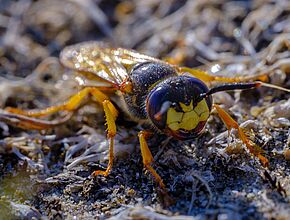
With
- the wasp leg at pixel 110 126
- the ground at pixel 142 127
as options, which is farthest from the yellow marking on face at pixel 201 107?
the wasp leg at pixel 110 126

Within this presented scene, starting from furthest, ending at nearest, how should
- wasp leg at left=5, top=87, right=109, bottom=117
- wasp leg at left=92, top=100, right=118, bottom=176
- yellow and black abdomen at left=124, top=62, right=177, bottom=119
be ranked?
1. wasp leg at left=5, top=87, right=109, bottom=117
2. yellow and black abdomen at left=124, top=62, right=177, bottom=119
3. wasp leg at left=92, top=100, right=118, bottom=176

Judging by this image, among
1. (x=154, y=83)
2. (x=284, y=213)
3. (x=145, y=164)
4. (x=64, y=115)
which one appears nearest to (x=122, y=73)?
(x=154, y=83)

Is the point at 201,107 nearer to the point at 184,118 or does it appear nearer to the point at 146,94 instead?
the point at 184,118

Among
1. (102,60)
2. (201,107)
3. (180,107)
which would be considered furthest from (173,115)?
(102,60)

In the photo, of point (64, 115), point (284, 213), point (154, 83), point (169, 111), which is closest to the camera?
point (284, 213)

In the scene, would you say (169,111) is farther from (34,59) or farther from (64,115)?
(34,59)

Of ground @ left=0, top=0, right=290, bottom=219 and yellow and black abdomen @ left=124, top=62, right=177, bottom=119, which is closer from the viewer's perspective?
ground @ left=0, top=0, right=290, bottom=219

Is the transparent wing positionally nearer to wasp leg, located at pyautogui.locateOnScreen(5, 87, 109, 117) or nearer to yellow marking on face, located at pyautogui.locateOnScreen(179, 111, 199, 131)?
wasp leg, located at pyautogui.locateOnScreen(5, 87, 109, 117)

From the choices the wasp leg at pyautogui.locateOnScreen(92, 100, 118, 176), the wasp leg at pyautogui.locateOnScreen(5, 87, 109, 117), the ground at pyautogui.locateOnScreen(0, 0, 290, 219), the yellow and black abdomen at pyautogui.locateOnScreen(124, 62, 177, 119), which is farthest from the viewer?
the wasp leg at pyautogui.locateOnScreen(5, 87, 109, 117)

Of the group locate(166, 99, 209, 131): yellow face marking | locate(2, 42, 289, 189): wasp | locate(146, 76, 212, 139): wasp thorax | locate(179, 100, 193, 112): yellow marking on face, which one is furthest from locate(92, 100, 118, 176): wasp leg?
locate(179, 100, 193, 112): yellow marking on face
